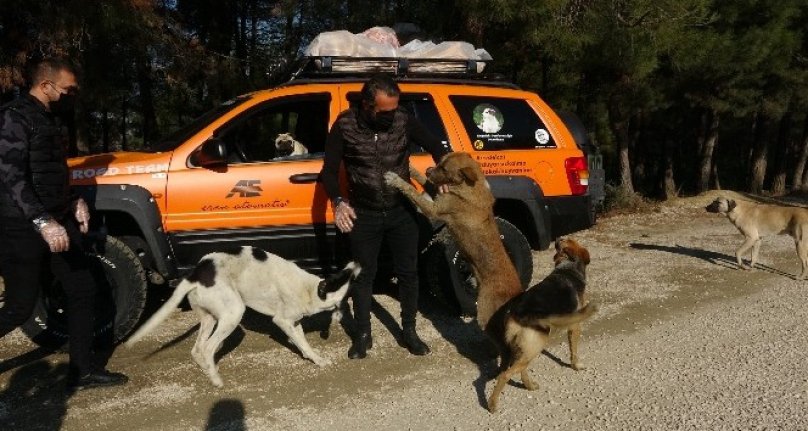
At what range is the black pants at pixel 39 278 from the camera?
11.6 ft

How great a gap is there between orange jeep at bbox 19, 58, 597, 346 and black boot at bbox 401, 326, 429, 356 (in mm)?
866

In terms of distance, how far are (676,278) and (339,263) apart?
13.3 ft

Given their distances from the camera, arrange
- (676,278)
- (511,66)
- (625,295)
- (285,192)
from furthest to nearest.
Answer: (511,66) → (676,278) → (625,295) → (285,192)

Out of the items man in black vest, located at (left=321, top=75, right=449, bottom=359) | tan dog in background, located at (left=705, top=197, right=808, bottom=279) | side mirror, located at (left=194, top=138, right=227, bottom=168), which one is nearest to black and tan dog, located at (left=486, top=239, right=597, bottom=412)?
man in black vest, located at (left=321, top=75, right=449, bottom=359)

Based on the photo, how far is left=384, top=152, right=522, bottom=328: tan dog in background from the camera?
4.23 metres

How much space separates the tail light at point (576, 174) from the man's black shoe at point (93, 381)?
405cm

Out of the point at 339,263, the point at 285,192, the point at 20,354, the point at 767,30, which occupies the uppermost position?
the point at 767,30

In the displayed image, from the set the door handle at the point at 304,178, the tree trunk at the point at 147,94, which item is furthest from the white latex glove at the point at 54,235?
the tree trunk at the point at 147,94

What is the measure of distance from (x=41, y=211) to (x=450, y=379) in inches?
105

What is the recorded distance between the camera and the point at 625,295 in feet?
20.6

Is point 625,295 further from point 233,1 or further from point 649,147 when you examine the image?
point 649,147

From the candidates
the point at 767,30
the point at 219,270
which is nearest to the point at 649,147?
the point at 767,30

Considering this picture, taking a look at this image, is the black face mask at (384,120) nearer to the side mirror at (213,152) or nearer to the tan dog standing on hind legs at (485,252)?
the tan dog standing on hind legs at (485,252)

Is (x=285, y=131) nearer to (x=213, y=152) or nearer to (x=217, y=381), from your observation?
(x=213, y=152)
